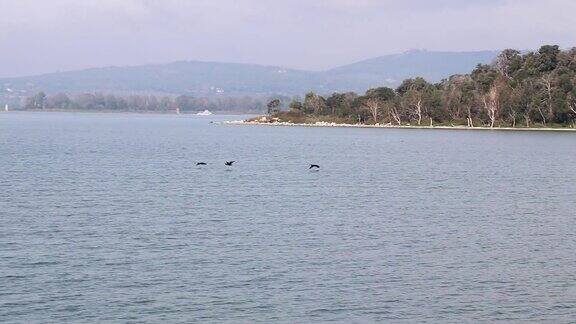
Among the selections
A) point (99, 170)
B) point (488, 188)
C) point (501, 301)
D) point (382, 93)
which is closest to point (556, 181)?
point (488, 188)

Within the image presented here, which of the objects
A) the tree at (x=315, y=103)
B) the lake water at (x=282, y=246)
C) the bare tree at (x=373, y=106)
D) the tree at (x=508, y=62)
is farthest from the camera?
the tree at (x=315, y=103)

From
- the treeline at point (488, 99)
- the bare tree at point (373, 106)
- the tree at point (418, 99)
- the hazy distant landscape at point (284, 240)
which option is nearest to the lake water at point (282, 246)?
the hazy distant landscape at point (284, 240)

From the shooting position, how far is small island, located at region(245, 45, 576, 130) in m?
141

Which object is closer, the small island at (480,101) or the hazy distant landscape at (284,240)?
the hazy distant landscape at (284,240)

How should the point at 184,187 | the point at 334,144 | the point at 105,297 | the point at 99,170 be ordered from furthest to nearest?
the point at 334,144 < the point at 99,170 < the point at 184,187 < the point at 105,297

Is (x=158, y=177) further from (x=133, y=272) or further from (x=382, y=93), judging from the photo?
(x=382, y=93)

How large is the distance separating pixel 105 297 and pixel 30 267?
4022mm

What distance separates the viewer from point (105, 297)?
918 inches

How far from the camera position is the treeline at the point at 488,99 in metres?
141

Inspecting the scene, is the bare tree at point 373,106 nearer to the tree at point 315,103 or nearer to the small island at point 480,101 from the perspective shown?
the small island at point 480,101

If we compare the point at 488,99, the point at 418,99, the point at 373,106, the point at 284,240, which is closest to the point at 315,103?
the point at 373,106

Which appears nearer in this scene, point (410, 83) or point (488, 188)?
point (488, 188)

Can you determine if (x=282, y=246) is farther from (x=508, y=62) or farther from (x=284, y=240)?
(x=508, y=62)

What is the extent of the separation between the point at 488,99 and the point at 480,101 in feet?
9.30
